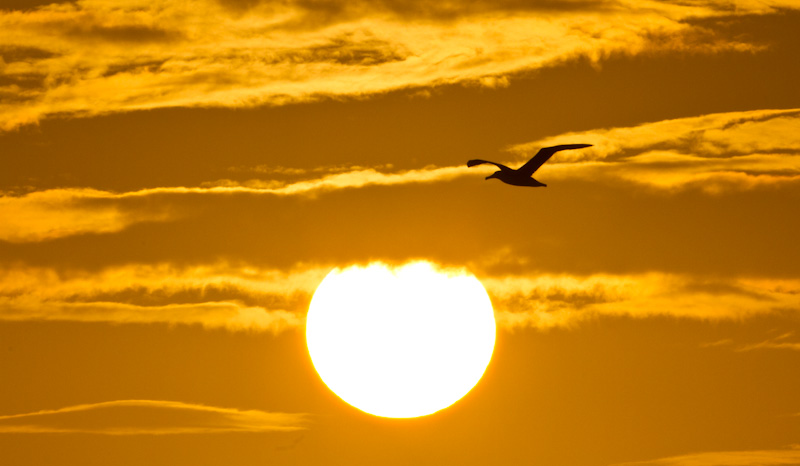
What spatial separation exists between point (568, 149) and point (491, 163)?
7152 millimetres

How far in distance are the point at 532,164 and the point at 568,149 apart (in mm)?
8405

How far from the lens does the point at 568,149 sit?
6447 inches

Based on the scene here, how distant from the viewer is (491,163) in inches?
A: 6644

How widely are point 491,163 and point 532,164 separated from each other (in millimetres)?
4365

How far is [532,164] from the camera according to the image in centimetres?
17188
